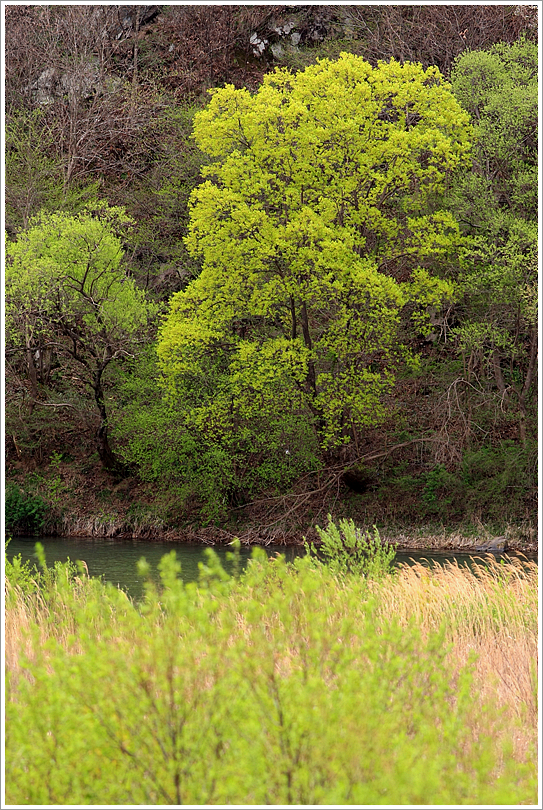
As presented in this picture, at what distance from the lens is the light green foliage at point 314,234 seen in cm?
2423

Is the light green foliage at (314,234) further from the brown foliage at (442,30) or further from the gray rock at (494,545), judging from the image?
the brown foliage at (442,30)

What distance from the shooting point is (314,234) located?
23375 millimetres

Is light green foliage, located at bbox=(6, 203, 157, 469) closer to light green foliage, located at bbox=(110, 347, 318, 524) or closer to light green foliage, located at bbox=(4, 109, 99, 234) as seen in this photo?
light green foliage, located at bbox=(110, 347, 318, 524)

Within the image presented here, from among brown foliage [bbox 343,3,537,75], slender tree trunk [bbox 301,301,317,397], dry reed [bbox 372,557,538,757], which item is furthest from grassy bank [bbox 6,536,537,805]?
brown foliage [bbox 343,3,537,75]

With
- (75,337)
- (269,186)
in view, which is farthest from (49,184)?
(269,186)

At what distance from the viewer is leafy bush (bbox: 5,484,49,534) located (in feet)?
90.4

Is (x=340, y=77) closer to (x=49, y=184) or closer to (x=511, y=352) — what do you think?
(x=511, y=352)

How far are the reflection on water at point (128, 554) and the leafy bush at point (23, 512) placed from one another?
49cm

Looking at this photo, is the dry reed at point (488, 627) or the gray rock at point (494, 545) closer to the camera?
the dry reed at point (488, 627)

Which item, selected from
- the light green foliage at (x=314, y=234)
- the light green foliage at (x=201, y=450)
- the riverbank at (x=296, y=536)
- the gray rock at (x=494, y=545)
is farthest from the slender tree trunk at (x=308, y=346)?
the gray rock at (x=494, y=545)

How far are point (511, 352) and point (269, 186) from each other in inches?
346

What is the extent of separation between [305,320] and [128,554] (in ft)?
27.4

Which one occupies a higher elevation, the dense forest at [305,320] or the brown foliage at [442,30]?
the brown foliage at [442,30]

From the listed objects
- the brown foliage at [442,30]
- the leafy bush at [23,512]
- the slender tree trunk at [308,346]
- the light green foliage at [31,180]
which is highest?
the brown foliage at [442,30]
